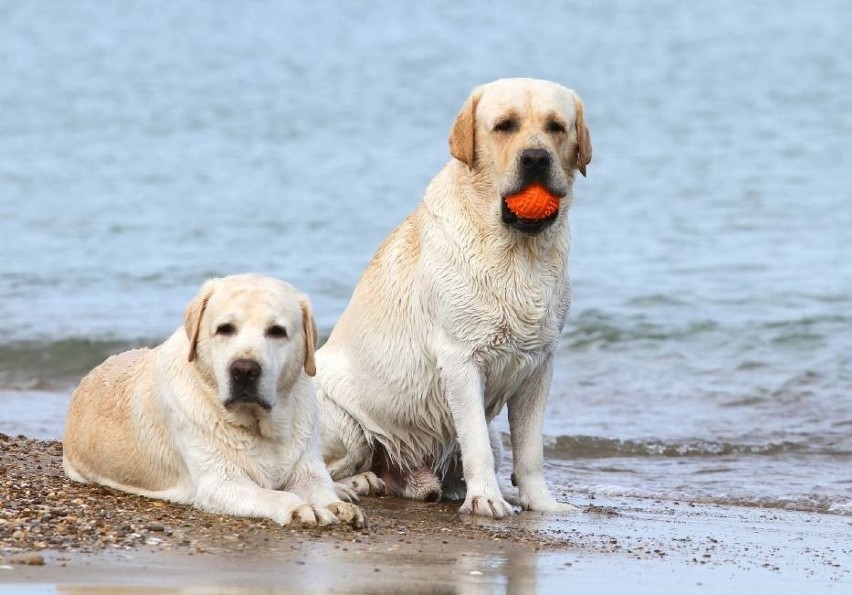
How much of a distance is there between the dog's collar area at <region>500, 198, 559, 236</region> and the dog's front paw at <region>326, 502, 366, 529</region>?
1470mm

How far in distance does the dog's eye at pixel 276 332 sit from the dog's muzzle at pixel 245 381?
0.15 m

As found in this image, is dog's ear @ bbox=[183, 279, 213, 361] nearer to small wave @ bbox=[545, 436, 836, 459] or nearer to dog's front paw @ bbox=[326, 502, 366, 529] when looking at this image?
dog's front paw @ bbox=[326, 502, 366, 529]

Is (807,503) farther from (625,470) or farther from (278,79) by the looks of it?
(278,79)

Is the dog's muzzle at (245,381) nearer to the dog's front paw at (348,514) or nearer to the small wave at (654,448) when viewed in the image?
the dog's front paw at (348,514)

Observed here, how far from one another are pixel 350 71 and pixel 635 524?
2985 centimetres

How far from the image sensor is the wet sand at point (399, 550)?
15.9ft

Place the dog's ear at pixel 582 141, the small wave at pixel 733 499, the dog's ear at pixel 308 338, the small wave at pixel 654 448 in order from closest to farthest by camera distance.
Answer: the dog's ear at pixel 308 338
the dog's ear at pixel 582 141
the small wave at pixel 733 499
the small wave at pixel 654 448

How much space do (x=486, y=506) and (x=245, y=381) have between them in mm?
1266

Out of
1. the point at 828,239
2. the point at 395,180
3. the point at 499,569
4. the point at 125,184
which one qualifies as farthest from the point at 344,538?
the point at 125,184

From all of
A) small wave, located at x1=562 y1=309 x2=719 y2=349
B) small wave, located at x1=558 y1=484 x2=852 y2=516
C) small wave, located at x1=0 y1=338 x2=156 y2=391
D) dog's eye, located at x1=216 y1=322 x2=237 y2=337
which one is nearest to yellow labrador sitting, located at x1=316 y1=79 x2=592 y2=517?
small wave, located at x1=558 y1=484 x2=852 y2=516

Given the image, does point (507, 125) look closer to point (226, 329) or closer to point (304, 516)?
point (226, 329)

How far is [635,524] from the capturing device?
6578 mm

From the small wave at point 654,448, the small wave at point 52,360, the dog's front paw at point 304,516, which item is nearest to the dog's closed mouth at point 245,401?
the dog's front paw at point 304,516

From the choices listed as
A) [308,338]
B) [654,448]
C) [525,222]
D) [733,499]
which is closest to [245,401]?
[308,338]
